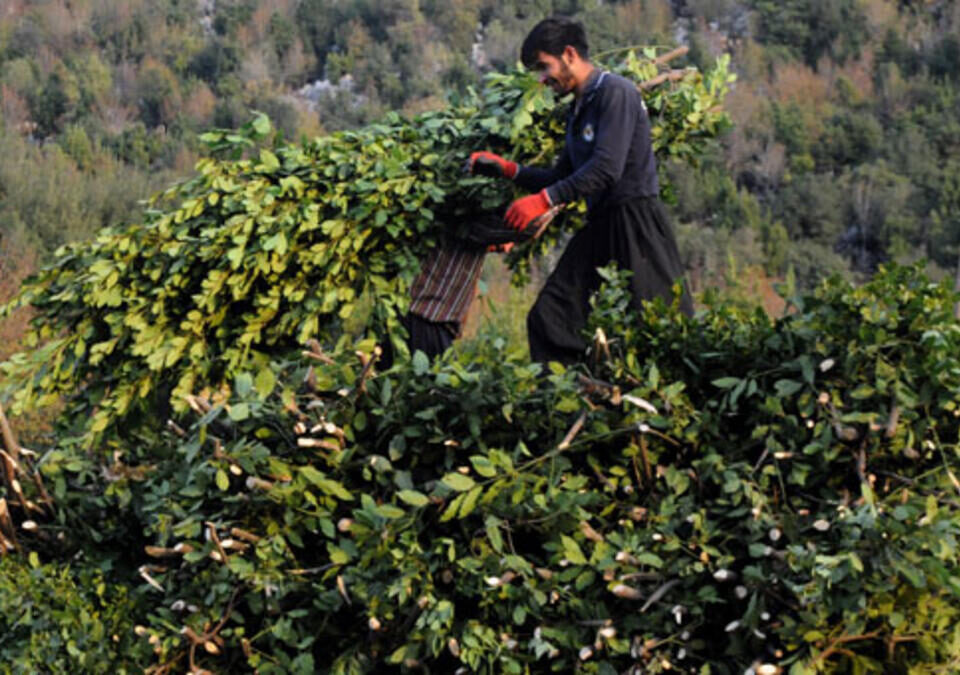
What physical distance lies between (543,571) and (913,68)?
21.4 meters

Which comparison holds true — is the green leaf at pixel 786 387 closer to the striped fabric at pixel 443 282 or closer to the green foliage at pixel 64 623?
the green foliage at pixel 64 623

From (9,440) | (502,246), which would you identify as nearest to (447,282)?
(502,246)

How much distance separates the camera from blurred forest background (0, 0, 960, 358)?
17.3 m

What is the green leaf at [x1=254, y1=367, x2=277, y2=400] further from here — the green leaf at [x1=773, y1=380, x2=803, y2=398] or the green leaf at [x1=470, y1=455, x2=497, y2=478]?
the green leaf at [x1=773, y1=380, x2=803, y2=398]

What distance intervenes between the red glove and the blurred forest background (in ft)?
31.7

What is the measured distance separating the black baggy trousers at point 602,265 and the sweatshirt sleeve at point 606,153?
21 cm

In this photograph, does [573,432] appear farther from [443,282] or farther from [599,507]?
[443,282]

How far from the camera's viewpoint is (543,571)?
2.89 meters

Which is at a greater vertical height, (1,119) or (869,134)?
(1,119)

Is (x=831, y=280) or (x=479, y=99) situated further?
(x=479, y=99)

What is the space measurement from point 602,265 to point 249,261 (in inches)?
46.8

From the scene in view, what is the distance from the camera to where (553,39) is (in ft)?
15.1

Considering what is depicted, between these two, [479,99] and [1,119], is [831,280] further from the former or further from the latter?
[1,119]

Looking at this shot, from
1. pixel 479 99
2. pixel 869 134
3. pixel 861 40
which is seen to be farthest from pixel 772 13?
pixel 479 99
